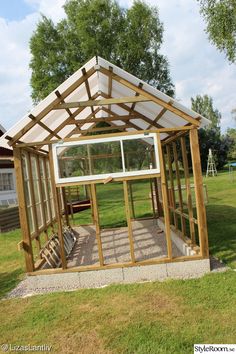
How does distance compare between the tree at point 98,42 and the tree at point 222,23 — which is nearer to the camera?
the tree at point 222,23

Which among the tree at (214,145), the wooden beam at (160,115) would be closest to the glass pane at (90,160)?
the wooden beam at (160,115)

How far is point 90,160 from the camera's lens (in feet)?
23.0

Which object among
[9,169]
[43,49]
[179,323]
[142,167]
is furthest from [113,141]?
[43,49]

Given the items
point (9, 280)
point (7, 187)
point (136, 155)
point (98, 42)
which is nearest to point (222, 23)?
point (136, 155)

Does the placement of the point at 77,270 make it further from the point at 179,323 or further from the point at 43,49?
the point at 43,49

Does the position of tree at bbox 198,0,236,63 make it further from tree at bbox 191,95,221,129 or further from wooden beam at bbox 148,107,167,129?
tree at bbox 191,95,221,129

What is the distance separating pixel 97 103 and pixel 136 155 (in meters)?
1.22

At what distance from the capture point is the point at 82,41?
Answer: 2617 cm

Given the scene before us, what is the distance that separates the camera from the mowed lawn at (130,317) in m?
3.98

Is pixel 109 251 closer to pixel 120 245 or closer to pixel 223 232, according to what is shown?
pixel 120 245

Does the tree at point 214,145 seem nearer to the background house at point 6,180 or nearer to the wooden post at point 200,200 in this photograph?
the background house at point 6,180

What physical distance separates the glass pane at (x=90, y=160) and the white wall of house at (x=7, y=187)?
31.0ft

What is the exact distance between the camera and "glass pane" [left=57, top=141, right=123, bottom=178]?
6.34 metres

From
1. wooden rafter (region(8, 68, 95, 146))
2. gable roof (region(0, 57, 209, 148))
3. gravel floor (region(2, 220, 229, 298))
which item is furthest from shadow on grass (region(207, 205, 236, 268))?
wooden rafter (region(8, 68, 95, 146))
